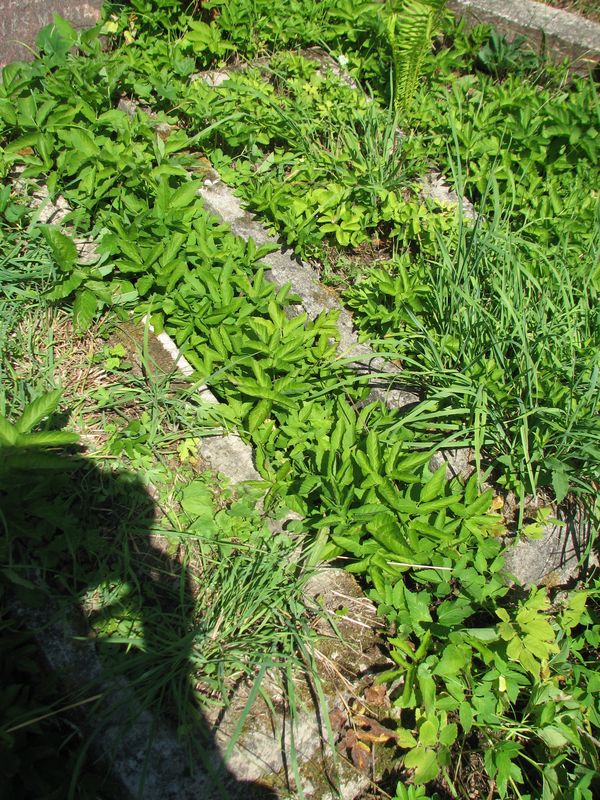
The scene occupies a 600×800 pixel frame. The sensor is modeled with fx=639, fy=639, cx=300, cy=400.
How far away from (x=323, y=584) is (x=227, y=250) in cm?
154

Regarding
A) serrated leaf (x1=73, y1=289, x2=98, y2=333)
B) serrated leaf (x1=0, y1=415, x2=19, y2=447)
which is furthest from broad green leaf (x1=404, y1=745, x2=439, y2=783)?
serrated leaf (x1=73, y1=289, x2=98, y2=333)

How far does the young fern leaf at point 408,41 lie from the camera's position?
11.2 feet

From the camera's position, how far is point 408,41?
3529mm

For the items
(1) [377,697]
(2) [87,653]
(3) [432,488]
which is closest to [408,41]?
(3) [432,488]

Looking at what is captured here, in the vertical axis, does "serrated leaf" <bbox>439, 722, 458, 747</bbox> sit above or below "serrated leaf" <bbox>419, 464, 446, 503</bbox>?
below

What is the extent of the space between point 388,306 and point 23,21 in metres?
2.43

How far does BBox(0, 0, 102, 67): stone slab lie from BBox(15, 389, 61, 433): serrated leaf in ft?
7.28

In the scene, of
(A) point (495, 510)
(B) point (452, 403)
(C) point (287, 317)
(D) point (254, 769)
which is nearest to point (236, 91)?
(C) point (287, 317)

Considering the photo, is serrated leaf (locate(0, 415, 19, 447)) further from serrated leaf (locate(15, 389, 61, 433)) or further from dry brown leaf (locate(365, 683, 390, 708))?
dry brown leaf (locate(365, 683, 390, 708))

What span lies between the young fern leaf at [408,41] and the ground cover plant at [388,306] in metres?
0.14

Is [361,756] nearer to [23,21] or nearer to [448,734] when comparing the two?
[448,734]

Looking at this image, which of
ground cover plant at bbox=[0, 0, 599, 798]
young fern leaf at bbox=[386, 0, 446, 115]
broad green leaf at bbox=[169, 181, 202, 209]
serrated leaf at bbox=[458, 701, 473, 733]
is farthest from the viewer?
young fern leaf at bbox=[386, 0, 446, 115]

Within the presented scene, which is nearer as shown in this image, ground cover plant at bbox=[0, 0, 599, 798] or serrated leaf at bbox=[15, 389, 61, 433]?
serrated leaf at bbox=[15, 389, 61, 433]

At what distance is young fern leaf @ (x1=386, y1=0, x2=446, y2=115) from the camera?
11.2 feet
